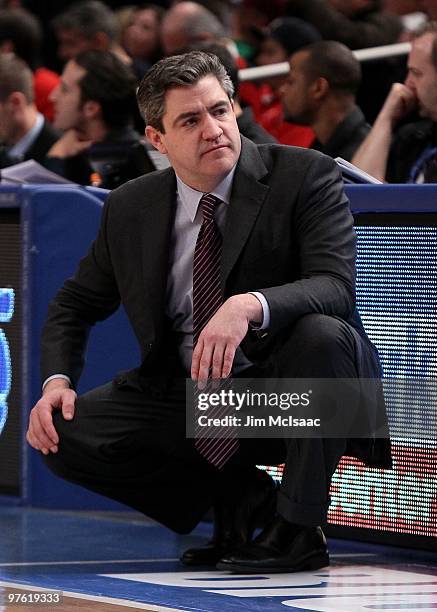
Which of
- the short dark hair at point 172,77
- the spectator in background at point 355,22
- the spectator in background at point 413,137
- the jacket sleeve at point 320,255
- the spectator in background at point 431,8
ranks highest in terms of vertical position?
the spectator in background at point 355,22

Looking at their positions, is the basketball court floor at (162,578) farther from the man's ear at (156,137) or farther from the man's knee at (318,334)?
the man's ear at (156,137)

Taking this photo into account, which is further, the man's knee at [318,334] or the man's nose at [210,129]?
the man's nose at [210,129]

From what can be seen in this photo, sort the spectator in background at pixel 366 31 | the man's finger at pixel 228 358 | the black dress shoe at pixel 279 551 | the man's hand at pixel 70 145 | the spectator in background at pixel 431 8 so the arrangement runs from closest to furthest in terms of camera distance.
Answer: the man's finger at pixel 228 358, the black dress shoe at pixel 279 551, the spectator in background at pixel 431 8, the man's hand at pixel 70 145, the spectator in background at pixel 366 31

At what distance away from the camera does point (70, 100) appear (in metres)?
7.52

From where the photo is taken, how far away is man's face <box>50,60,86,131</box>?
7349 millimetres

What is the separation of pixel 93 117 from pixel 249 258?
338 cm

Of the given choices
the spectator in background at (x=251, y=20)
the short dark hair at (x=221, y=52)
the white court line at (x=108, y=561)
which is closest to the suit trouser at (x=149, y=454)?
the white court line at (x=108, y=561)

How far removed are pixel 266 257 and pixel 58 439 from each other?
0.75m

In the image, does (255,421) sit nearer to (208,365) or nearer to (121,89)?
(208,365)

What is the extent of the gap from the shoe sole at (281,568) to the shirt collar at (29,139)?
4591 millimetres

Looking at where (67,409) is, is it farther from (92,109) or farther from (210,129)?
(92,109)

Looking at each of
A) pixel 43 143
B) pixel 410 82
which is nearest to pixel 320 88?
pixel 410 82

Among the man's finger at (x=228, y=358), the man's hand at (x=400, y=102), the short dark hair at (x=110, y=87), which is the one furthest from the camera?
the short dark hair at (x=110, y=87)

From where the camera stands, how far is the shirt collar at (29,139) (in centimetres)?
802
